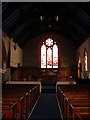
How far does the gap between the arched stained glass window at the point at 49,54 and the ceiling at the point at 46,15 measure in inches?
104

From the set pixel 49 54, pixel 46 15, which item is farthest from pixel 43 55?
pixel 46 15

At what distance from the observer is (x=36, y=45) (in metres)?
29.5

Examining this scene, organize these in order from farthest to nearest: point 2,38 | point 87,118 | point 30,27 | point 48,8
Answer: point 30,27
point 48,8
point 2,38
point 87,118

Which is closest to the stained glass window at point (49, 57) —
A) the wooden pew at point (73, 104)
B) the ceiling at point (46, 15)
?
the ceiling at point (46, 15)

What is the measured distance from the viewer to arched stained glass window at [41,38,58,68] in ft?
97.7

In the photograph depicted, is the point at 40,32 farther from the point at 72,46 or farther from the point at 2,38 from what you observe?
the point at 2,38

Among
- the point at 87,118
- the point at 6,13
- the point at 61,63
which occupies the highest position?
the point at 6,13

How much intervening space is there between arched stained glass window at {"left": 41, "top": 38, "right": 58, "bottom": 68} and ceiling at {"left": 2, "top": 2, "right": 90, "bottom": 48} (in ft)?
8.67

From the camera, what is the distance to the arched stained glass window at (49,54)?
29.8 meters

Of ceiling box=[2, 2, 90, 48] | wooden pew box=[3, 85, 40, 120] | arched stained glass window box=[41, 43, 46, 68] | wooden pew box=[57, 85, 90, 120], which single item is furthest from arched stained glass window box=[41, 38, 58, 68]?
wooden pew box=[57, 85, 90, 120]

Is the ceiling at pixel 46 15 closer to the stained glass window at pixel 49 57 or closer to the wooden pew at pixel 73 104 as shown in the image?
the stained glass window at pixel 49 57

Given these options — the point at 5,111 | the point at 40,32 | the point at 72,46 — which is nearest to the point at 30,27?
the point at 40,32

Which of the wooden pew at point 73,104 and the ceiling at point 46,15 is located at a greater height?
the ceiling at point 46,15

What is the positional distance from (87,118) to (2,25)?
13355 mm
